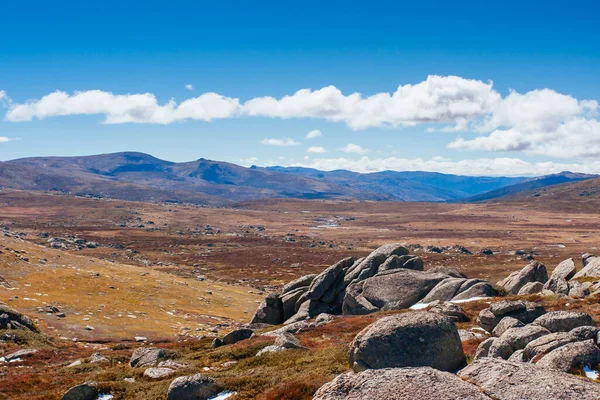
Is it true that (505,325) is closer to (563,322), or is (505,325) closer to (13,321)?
(563,322)

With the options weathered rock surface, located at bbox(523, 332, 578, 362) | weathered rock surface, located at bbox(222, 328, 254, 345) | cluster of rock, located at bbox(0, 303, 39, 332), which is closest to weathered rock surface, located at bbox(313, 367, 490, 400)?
weathered rock surface, located at bbox(523, 332, 578, 362)

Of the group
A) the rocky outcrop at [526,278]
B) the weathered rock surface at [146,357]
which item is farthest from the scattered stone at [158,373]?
the rocky outcrop at [526,278]

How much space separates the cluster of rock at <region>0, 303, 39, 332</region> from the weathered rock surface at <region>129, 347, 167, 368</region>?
2162 cm

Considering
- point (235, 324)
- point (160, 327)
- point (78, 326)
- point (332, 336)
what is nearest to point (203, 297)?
point (235, 324)

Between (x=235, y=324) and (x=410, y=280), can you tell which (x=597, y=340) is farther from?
(x=235, y=324)

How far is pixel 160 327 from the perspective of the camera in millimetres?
69125

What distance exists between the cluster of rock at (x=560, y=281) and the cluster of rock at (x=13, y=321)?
6048 cm

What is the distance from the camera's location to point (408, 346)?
2128 centimetres

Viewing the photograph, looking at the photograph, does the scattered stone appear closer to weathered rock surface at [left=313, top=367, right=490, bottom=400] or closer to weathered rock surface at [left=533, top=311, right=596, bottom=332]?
weathered rock surface at [left=313, top=367, right=490, bottom=400]

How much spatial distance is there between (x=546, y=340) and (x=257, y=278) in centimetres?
13388

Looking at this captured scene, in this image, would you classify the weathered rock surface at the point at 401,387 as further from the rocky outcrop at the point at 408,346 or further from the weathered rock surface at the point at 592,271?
the weathered rock surface at the point at 592,271

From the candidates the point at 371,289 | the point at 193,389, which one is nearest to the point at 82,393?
the point at 193,389

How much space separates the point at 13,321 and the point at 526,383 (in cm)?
5536

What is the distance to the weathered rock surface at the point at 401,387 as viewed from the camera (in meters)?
13.4
